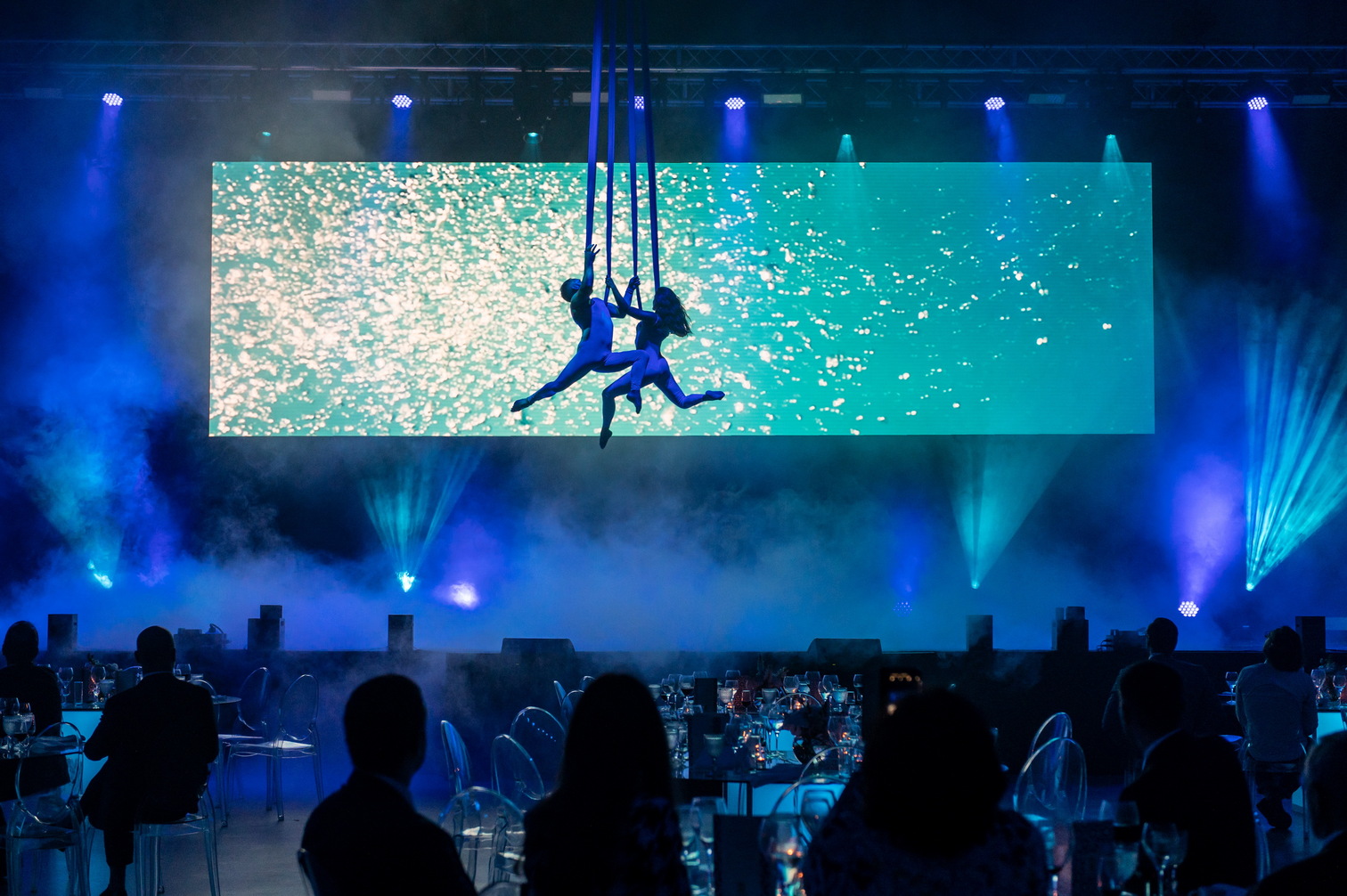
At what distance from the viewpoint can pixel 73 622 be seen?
8.09m

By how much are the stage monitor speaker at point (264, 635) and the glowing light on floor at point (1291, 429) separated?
7.61 m

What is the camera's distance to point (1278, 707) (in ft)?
17.3

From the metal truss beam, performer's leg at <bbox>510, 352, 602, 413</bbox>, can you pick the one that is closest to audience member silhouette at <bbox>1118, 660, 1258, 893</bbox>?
performer's leg at <bbox>510, 352, 602, 413</bbox>

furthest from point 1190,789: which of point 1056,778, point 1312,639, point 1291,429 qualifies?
point 1291,429

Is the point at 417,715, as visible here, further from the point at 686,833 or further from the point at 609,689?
the point at 686,833

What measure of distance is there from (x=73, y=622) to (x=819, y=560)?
5731mm

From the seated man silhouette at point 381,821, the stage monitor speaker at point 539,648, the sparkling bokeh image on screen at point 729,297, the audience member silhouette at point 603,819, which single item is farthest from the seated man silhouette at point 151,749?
the sparkling bokeh image on screen at point 729,297

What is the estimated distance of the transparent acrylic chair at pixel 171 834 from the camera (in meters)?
4.26

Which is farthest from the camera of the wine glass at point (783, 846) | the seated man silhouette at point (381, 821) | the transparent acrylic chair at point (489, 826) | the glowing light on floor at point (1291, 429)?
the glowing light on floor at point (1291, 429)

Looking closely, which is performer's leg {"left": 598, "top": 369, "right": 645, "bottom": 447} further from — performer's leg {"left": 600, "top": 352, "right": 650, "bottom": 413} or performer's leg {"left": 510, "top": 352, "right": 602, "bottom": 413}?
performer's leg {"left": 510, "top": 352, "right": 602, "bottom": 413}

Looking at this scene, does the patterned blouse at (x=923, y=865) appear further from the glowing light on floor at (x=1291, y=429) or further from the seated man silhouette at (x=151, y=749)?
the glowing light on floor at (x=1291, y=429)

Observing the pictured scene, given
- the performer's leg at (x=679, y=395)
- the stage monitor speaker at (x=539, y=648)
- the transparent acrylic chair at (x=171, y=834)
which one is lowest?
the transparent acrylic chair at (x=171, y=834)

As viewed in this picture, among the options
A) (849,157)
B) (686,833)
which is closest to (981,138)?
(849,157)

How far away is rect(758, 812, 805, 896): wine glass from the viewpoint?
6.77 ft
